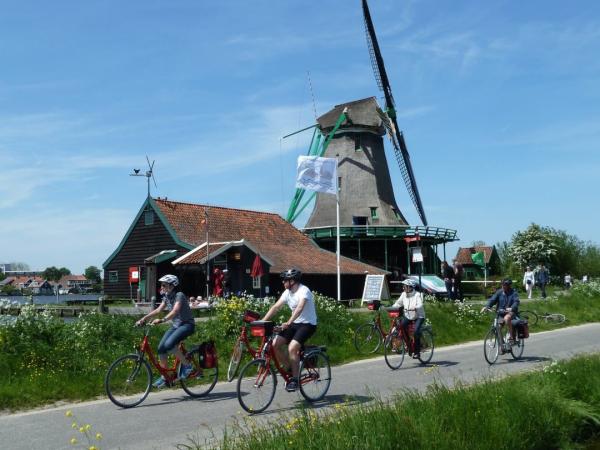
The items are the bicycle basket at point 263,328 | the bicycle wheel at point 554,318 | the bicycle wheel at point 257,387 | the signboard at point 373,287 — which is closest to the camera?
the bicycle wheel at point 257,387

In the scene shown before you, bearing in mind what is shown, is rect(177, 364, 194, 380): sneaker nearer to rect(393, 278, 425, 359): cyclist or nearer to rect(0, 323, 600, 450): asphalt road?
rect(0, 323, 600, 450): asphalt road

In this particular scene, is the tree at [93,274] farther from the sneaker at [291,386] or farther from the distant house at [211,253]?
the sneaker at [291,386]

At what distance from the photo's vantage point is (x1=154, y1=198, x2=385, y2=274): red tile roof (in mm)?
35562

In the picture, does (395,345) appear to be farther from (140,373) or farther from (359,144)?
(359,144)

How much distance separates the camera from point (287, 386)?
31.1ft

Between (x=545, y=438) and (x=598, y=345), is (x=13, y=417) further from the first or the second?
(x=598, y=345)

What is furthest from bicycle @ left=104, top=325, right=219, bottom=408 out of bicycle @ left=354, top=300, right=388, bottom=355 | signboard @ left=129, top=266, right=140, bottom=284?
signboard @ left=129, top=266, right=140, bottom=284

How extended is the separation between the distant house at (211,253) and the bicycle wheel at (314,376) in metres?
20.8

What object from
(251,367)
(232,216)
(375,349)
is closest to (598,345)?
(375,349)

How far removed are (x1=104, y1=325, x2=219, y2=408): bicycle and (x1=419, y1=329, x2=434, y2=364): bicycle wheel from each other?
538 cm

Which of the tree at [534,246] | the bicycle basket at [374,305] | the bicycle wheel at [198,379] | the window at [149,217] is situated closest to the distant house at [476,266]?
the tree at [534,246]

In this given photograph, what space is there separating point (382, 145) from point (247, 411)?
45163 mm

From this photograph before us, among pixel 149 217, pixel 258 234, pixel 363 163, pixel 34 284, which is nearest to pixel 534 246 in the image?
pixel 363 163

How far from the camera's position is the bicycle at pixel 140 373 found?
976cm
